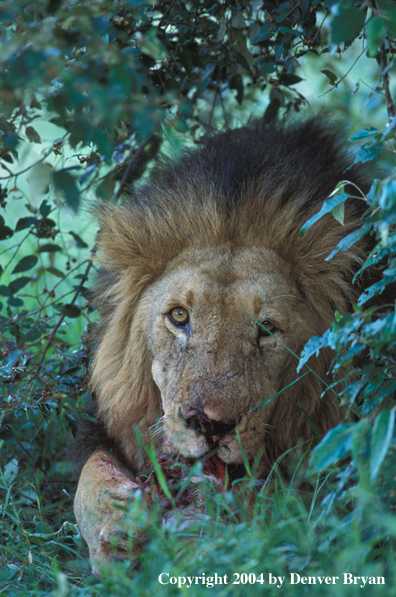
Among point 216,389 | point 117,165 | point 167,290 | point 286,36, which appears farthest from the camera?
point 117,165

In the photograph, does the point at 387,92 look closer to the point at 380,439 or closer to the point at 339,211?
the point at 339,211

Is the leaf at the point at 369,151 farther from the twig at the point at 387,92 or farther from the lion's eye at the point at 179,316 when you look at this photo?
the lion's eye at the point at 179,316

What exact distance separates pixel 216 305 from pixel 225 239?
0.46 meters

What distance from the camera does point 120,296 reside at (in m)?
3.35

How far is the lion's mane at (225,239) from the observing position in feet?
10.1

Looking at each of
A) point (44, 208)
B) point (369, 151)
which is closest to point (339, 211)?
point (369, 151)

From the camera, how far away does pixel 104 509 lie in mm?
2596

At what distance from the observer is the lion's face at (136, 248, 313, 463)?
8.36ft

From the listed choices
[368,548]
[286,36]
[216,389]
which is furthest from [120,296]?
[368,548]

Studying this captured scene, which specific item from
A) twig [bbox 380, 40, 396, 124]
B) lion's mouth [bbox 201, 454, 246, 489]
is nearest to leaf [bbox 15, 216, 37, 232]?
lion's mouth [bbox 201, 454, 246, 489]

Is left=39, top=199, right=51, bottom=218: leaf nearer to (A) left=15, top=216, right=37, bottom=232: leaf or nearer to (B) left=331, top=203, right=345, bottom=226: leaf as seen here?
(A) left=15, top=216, right=37, bottom=232: leaf

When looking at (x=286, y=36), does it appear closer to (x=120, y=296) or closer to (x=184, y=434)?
(x=120, y=296)

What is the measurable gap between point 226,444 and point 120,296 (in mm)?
1166

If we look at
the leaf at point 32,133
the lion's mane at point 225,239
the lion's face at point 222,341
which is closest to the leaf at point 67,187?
the lion's face at point 222,341
